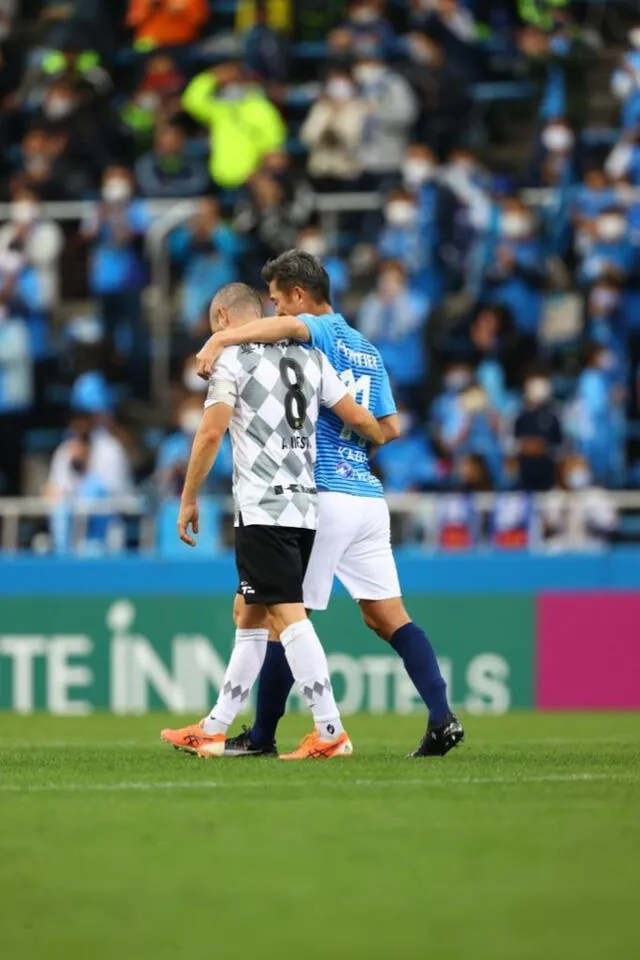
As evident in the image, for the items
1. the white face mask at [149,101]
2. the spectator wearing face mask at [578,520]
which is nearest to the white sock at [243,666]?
the spectator wearing face mask at [578,520]

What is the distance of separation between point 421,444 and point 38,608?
3359 millimetres

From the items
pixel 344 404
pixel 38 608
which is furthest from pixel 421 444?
pixel 344 404

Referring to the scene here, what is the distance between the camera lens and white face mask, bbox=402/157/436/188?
19.0m

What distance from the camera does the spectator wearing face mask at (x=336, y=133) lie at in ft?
65.7

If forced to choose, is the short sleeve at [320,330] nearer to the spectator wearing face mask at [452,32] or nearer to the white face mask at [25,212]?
the white face mask at [25,212]

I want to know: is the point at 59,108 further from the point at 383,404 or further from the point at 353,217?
the point at 383,404

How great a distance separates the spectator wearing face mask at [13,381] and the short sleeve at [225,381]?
10661 mm

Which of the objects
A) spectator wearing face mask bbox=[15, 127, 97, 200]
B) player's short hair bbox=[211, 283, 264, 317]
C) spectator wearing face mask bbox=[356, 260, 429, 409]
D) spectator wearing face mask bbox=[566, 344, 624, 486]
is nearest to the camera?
player's short hair bbox=[211, 283, 264, 317]

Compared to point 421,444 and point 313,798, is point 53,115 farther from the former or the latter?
point 313,798

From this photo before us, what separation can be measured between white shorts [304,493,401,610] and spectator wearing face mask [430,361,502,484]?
24.9 feet

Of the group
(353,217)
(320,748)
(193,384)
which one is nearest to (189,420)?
(193,384)

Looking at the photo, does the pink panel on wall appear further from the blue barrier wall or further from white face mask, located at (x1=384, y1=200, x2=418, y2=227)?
white face mask, located at (x1=384, y1=200, x2=418, y2=227)

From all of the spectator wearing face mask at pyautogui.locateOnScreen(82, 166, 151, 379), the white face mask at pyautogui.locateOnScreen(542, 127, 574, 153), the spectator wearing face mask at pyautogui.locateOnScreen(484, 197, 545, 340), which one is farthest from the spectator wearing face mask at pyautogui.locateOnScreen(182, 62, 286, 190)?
the spectator wearing face mask at pyautogui.locateOnScreen(484, 197, 545, 340)

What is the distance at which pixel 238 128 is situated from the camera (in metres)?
20.3
